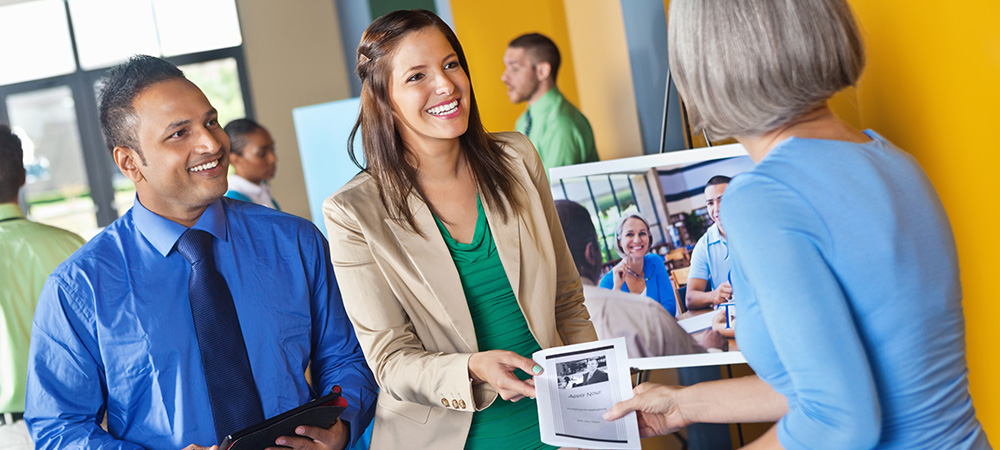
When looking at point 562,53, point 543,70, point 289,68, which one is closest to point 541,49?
point 543,70

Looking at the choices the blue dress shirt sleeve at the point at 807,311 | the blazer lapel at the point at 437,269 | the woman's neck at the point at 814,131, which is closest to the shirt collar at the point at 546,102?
the blazer lapel at the point at 437,269

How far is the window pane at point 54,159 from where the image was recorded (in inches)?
290

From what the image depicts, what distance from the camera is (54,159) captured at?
744cm

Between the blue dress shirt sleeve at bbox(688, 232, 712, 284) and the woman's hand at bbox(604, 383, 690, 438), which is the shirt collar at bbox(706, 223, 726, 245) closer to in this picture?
the blue dress shirt sleeve at bbox(688, 232, 712, 284)

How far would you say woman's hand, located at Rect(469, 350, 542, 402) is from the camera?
155 centimetres

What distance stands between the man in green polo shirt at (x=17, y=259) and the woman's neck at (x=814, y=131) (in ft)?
9.73

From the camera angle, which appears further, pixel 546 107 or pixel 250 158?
pixel 250 158

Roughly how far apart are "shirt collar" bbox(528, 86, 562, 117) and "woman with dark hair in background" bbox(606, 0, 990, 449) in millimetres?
3221

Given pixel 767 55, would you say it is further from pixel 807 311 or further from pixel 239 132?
pixel 239 132

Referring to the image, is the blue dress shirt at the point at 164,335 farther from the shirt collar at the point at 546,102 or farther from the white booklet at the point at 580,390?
the shirt collar at the point at 546,102

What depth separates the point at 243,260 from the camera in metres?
1.84

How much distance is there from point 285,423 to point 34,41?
7.52m

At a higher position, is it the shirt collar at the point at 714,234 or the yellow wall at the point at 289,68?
the yellow wall at the point at 289,68

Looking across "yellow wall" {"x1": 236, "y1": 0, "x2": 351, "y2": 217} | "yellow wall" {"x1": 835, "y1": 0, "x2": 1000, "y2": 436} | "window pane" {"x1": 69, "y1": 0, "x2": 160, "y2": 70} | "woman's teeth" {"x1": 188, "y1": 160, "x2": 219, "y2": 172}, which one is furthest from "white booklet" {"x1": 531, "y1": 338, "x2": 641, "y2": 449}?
"window pane" {"x1": 69, "y1": 0, "x2": 160, "y2": 70}
